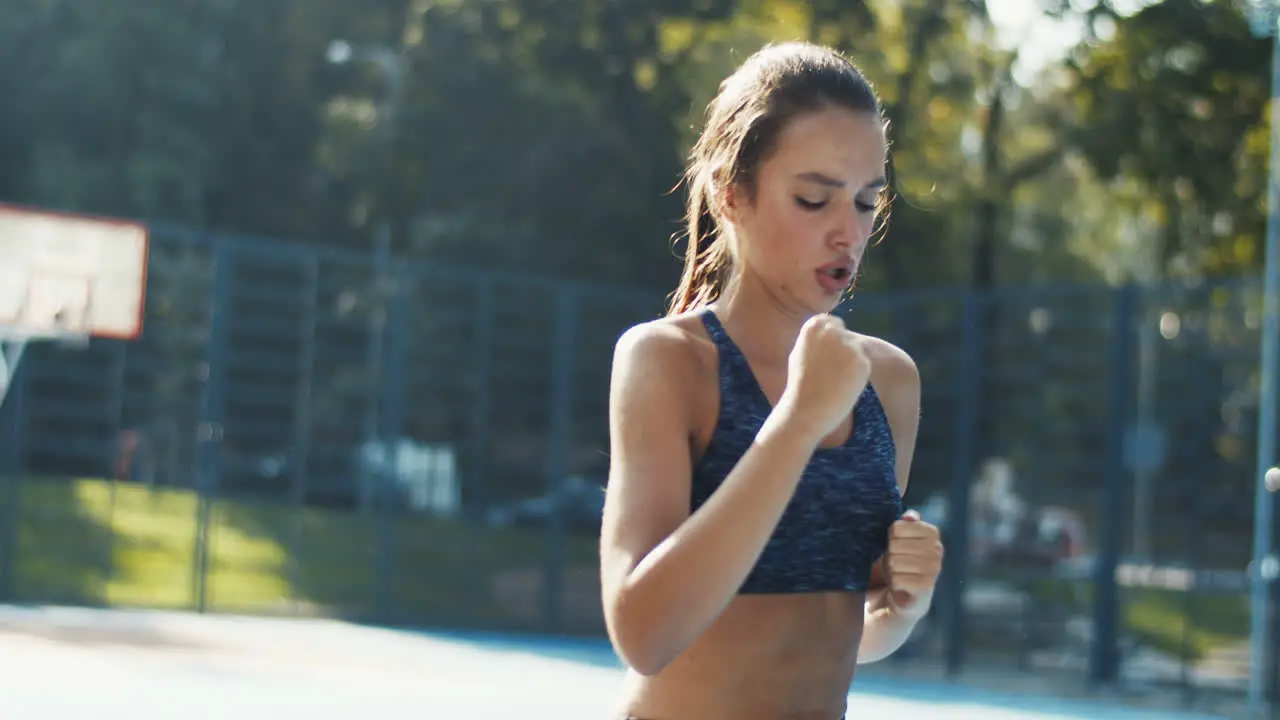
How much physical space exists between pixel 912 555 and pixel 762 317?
312 mm

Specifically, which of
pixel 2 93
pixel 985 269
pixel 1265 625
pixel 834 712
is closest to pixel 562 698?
pixel 1265 625

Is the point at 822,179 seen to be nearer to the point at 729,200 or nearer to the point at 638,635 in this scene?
the point at 729,200

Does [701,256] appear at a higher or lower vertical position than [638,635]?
higher

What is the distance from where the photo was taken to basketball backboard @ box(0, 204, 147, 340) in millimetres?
14055

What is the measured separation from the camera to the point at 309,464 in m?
17.0

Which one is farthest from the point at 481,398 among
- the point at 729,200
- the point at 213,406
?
the point at 729,200

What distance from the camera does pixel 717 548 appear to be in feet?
5.81

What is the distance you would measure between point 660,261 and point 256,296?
319 inches

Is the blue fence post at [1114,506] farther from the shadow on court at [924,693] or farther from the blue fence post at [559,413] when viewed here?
the blue fence post at [559,413]

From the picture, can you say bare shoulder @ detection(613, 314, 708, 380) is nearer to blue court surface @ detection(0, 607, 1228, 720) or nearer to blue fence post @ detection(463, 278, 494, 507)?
blue court surface @ detection(0, 607, 1228, 720)

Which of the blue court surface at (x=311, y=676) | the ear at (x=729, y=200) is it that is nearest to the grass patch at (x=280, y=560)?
the blue court surface at (x=311, y=676)

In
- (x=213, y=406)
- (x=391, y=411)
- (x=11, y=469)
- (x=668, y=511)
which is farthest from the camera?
(x=391, y=411)

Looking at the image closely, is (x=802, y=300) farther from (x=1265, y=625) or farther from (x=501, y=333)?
(x=501, y=333)

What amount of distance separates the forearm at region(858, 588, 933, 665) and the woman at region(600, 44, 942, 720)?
0.05 feet
